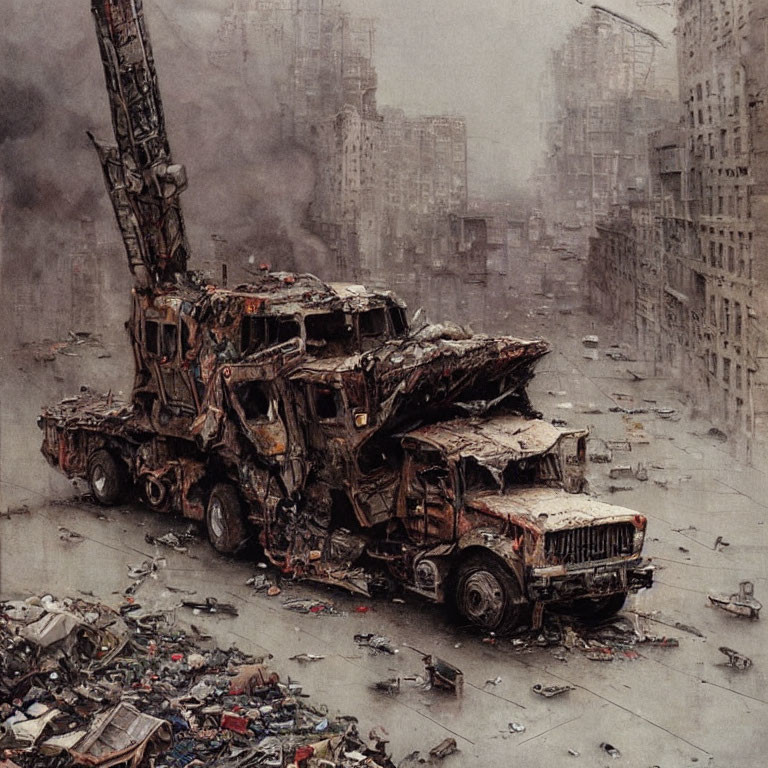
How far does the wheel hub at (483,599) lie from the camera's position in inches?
343

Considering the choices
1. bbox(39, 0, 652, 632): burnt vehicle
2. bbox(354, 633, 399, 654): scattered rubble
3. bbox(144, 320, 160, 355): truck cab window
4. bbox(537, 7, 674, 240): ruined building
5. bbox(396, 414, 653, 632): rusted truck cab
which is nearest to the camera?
bbox(396, 414, 653, 632): rusted truck cab

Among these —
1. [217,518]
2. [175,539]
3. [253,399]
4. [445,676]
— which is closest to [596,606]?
[445,676]

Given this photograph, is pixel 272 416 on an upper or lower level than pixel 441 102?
lower

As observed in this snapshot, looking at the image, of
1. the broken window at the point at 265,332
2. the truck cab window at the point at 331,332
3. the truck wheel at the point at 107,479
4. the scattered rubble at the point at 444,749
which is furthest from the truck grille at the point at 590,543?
the truck wheel at the point at 107,479

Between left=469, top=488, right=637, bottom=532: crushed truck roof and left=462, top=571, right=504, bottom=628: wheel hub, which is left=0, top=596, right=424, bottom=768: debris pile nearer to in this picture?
left=462, top=571, right=504, bottom=628: wheel hub

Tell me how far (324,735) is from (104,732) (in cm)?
170

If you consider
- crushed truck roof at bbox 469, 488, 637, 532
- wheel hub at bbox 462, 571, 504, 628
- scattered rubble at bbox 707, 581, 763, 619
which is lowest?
scattered rubble at bbox 707, 581, 763, 619

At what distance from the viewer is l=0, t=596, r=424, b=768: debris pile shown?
336 inches

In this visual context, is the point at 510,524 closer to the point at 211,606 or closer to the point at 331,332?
the point at 331,332

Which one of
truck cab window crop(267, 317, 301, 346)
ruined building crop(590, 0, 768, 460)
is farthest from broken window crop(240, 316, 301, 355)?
ruined building crop(590, 0, 768, 460)

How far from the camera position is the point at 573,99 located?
33.2ft

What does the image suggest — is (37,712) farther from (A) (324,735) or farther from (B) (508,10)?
(B) (508,10)

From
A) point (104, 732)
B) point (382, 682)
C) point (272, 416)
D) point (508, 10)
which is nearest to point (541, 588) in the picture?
point (382, 682)

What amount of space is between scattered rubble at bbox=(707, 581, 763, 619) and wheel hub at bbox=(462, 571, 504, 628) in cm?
207
